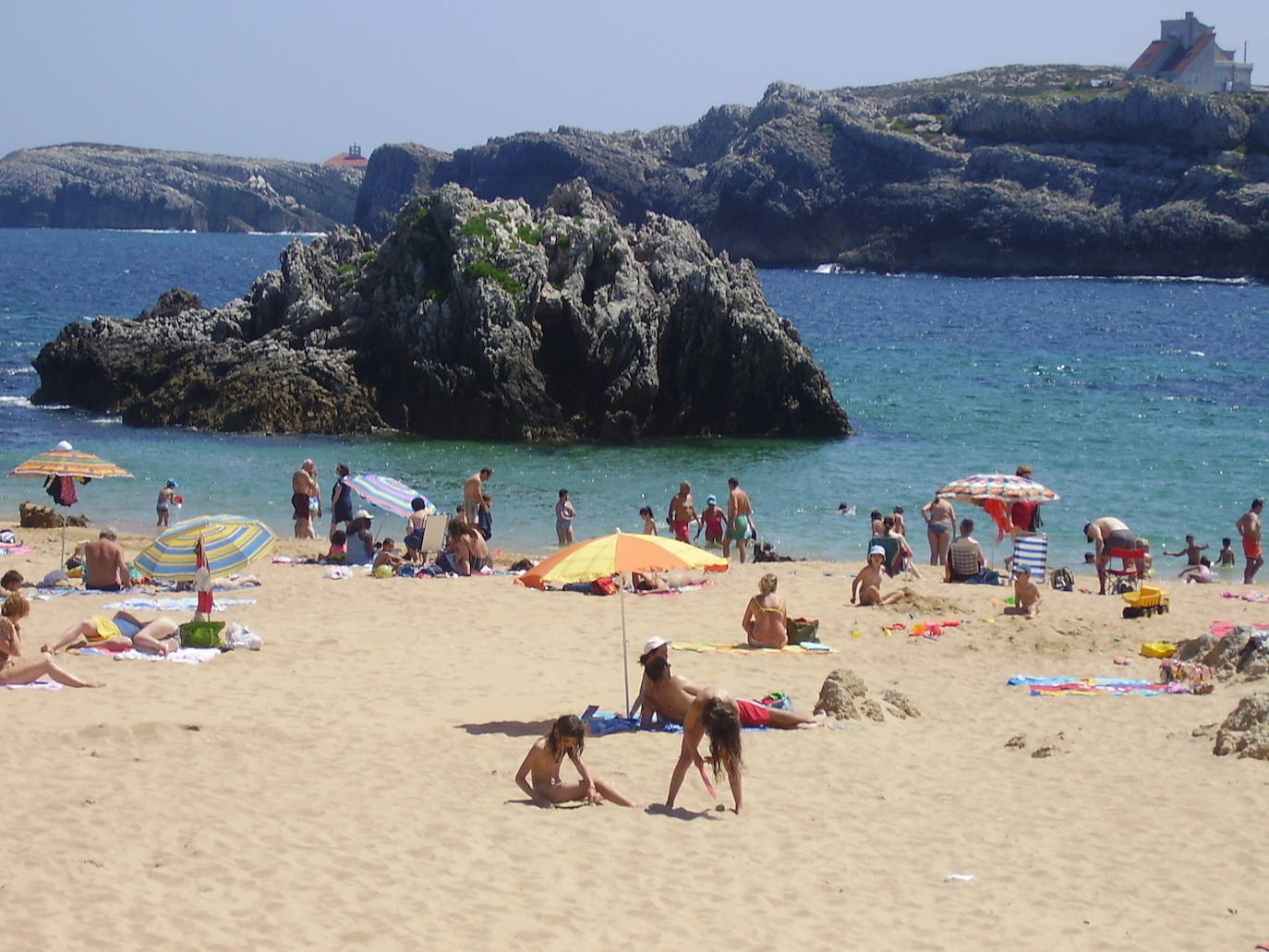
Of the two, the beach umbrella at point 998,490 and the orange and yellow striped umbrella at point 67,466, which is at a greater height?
the orange and yellow striped umbrella at point 67,466

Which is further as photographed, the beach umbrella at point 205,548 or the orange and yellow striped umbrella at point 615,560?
the beach umbrella at point 205,548

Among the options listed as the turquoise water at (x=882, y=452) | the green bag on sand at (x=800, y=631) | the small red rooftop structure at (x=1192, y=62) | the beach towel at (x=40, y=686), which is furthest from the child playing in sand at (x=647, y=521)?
the small red rooftop structure at (x=1192, y=62)

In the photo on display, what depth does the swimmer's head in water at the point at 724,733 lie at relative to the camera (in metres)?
9.03

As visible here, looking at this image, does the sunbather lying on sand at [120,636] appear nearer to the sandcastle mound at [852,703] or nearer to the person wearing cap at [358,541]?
the person wearing cap at [358,541]

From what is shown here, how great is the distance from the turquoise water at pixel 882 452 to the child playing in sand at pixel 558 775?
12612 mm

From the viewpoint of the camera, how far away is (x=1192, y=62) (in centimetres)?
15288

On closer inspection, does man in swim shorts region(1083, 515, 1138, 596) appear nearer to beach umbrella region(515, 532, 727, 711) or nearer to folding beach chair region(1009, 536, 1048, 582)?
folding beach chair region(1009, 536, 1048, 582)

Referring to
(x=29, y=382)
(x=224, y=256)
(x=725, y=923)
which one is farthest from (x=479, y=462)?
(x=224, y=256)

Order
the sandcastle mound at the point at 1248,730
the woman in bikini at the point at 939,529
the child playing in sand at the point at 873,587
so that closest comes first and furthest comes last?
the sandcastle mound at the point at 1248,730 < the child playing in sand at the point at 873,587 < the woman in bikini at the point at 939,529

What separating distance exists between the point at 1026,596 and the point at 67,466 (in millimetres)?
11078

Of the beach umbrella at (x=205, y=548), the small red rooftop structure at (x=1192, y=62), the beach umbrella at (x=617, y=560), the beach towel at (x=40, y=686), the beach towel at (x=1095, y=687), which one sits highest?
the small red rooftop structure at (x=1192, y=62)

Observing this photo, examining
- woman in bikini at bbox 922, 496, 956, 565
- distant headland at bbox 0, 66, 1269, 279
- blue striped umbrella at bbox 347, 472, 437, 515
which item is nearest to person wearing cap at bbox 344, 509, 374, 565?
blue striped umbrella at bbox 347, 472, 437, 515

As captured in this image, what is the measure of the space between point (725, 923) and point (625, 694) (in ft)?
14.9

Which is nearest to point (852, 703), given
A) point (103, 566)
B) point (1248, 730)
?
point (1248, 730)
